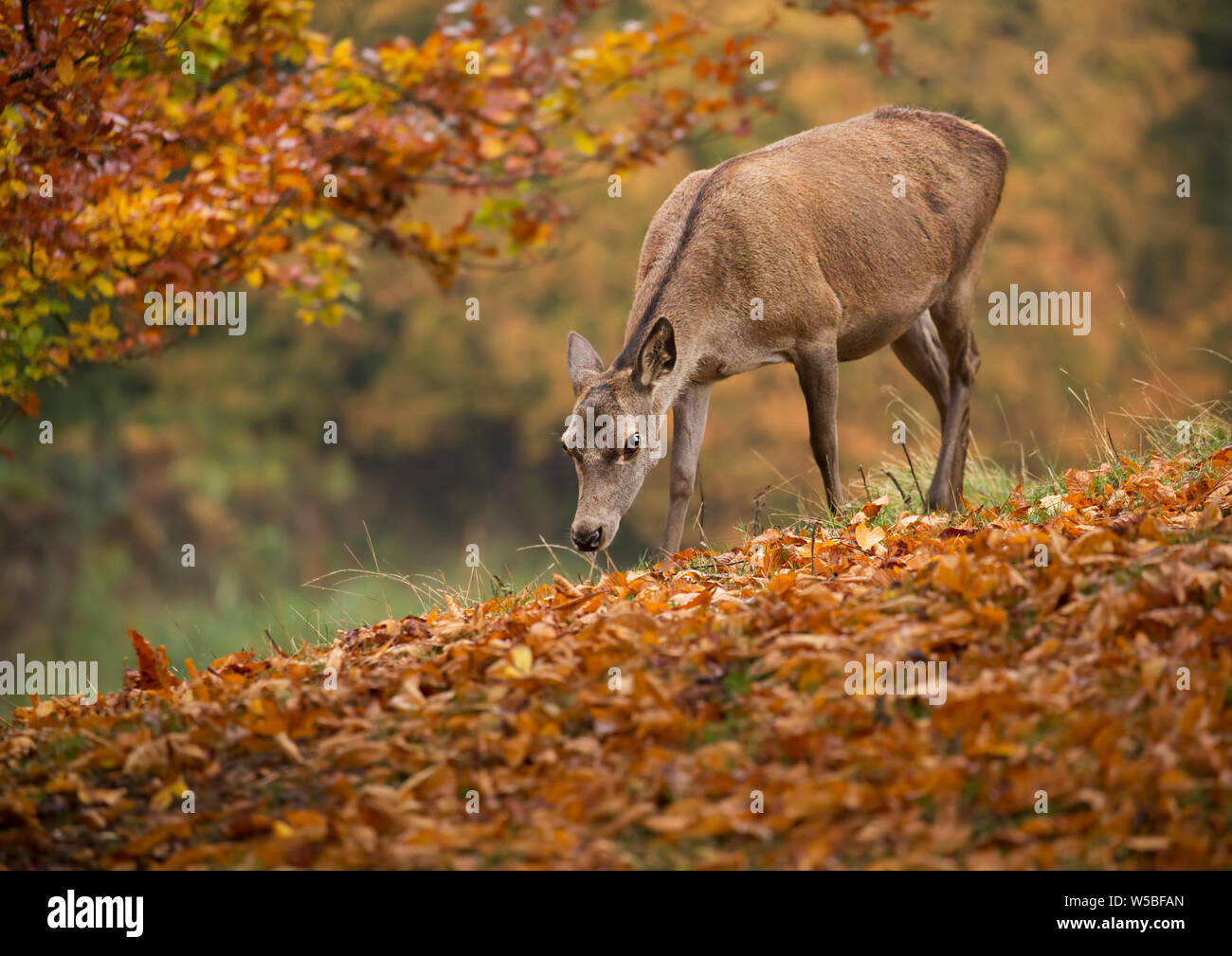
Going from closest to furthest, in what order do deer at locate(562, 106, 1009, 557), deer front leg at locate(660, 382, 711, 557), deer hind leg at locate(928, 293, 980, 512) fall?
deer at locate(562, 106, 1009, 557), deer front leg at locate(660, 382, 711, 557), deer hind leg at locate(928, 293, 980, 512)

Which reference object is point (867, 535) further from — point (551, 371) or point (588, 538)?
point (551, 371)

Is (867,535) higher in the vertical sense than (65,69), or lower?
lower

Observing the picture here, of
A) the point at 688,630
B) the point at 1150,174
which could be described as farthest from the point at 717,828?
the point at 1150,174

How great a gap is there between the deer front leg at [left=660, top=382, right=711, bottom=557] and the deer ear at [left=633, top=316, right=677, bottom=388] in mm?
598

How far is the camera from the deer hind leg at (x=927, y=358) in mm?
8914

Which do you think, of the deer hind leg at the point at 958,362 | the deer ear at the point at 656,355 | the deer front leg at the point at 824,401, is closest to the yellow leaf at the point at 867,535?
the deer front leg at the point at 824,401

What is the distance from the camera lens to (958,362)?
8703 millimetres

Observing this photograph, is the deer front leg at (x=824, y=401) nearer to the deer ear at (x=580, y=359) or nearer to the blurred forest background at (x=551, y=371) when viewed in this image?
the deer ear at (x=580, y=359)

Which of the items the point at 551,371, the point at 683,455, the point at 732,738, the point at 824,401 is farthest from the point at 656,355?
the point at 551,371

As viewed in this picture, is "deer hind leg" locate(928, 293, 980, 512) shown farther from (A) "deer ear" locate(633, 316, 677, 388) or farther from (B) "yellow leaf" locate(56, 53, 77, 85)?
(B) "yellow leaf" locate(56, 53, 77, 85)

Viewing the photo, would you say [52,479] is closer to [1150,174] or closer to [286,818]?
[286,818]

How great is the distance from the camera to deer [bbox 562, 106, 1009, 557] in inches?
261

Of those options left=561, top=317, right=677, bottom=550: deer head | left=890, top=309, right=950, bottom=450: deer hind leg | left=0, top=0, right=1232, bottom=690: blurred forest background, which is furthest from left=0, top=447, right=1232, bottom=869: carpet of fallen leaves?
left=0, top=0, right=1232, bottom=690: blurred forest background

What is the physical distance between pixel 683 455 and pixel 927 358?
2567mm
